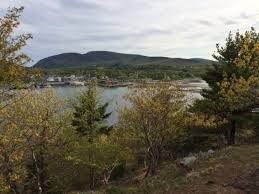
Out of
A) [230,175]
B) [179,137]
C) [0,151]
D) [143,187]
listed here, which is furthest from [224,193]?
[179,137]

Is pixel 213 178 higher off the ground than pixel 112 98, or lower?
lower

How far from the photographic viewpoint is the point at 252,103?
19.1 m

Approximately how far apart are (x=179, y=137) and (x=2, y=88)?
870 inches

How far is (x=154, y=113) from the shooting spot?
27750 mm

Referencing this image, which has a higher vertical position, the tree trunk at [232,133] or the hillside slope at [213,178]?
the hillside slope at [213,178]

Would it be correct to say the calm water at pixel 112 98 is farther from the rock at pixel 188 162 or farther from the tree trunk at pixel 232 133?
the rock at pixel 188 162

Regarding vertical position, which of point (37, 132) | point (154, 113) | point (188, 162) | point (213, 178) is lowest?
point (188, 162)

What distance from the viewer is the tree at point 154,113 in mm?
27695

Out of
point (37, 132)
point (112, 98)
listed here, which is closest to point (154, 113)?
point (37, 132)

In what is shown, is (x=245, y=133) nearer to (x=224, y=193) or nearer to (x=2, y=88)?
(x=224, y=193)

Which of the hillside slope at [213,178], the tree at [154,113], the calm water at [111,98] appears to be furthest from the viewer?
the calm water at [111,98]

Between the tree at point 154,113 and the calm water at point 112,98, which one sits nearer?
the tree at point 154,113

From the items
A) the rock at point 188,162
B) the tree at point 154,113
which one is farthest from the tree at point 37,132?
the rock at point 188,162

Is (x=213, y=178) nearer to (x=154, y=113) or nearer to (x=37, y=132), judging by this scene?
(x=154, y=113)
